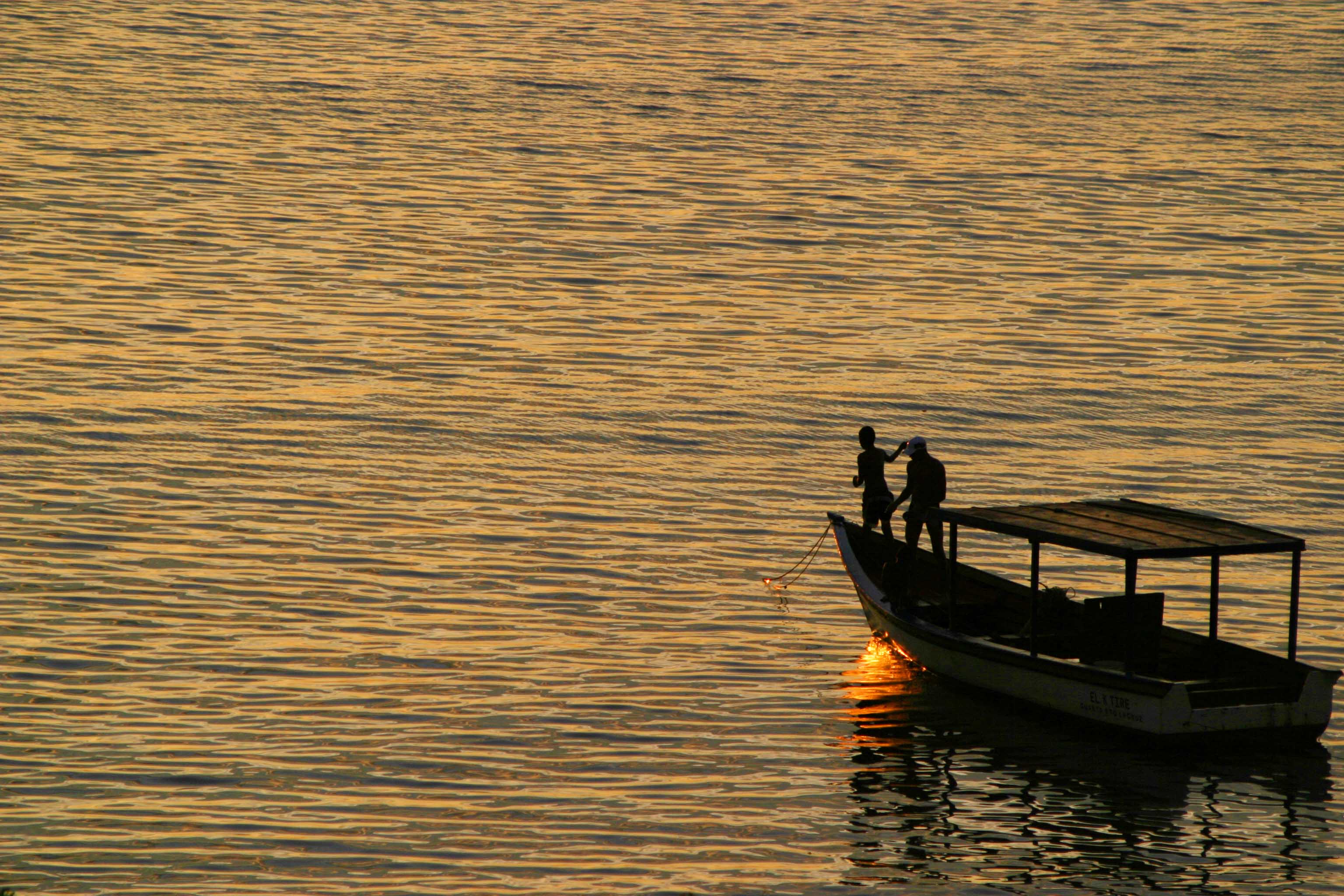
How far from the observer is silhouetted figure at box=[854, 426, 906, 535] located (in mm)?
27375

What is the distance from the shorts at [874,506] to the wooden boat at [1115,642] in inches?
61.1

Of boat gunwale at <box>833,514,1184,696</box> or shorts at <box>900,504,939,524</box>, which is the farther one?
shorts at <box>900,504,939,524</box>

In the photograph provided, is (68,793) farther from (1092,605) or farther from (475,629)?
(1092,605)

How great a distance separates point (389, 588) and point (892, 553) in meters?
7.73

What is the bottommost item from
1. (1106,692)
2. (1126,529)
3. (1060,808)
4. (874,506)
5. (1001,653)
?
(1060,808)

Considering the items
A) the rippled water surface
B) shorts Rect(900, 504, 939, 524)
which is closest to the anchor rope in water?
the rippled water surface

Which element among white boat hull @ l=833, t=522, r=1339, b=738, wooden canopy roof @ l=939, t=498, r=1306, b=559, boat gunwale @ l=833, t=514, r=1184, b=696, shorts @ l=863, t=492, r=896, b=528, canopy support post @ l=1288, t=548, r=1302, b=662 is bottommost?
white boat hull @ l=833, t=522, r=1339, b=738

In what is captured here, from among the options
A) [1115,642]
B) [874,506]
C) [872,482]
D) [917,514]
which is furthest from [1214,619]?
[872,482]

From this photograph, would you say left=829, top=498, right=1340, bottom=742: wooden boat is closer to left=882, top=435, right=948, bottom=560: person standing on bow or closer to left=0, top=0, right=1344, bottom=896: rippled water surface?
left=882, top=435, right=948, bottom=560: person standing on bow

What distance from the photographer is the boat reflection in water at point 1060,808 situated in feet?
61.0

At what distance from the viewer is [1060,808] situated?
20.3 metres

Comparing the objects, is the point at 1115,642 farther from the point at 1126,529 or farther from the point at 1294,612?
the point at 1294,612

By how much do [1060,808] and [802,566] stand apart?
10531 millimetres

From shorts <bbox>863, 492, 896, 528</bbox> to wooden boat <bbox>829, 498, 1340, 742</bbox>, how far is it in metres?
1.55
